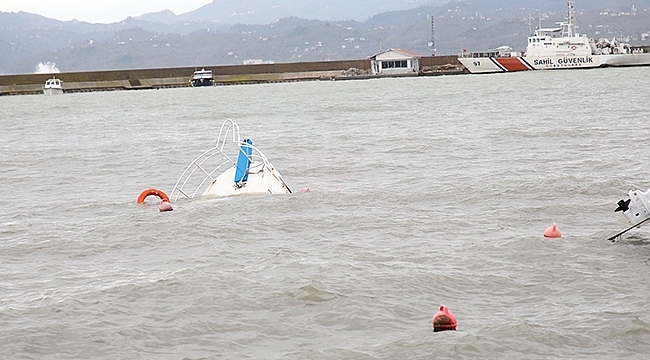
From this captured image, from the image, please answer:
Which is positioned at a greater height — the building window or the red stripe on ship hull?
the building window

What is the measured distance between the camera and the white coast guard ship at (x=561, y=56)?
7819 centimetres

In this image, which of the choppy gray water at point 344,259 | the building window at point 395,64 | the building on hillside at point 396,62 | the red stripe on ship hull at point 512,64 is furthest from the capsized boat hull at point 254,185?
the building window at point 395,64

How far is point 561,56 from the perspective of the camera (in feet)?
257

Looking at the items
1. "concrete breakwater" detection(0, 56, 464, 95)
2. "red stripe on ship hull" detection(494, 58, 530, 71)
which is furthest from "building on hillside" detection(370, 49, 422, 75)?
"red stripe on ship hull" detection(494, 58, 530, 71)

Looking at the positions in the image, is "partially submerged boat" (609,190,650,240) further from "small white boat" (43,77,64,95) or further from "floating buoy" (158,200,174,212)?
"small white boat" (43,77,64,95)

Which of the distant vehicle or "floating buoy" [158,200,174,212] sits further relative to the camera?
the distant vehicle

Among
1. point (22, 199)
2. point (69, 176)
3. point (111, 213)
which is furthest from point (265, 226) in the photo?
point (69, 176)

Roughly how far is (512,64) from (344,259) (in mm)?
73357

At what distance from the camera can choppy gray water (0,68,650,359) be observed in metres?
7.07

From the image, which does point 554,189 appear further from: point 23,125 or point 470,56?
point 470,56

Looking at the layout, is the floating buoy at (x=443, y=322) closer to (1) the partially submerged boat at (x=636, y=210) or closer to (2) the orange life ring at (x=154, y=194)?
(1) the partially submerged boat at (x=636, y=210)

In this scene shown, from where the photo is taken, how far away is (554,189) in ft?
44.5

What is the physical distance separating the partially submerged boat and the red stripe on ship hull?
71.8 metres

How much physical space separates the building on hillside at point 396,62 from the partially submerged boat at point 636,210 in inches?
3129
